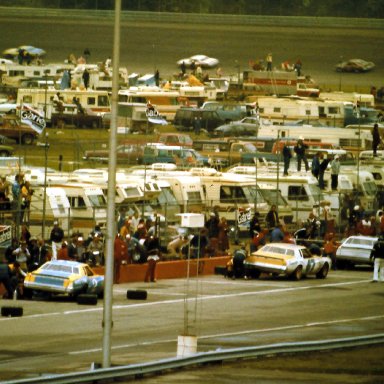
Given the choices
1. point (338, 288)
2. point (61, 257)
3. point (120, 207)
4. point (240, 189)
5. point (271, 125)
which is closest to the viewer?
point (61, 257)

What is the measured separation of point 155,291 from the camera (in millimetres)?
39344

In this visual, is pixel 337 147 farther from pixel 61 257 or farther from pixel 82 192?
pixel 61 257

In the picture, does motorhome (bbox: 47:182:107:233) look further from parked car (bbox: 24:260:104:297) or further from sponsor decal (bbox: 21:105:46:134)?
parked car (bbox: 24:260:104:297)

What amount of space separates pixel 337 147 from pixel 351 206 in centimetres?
1597

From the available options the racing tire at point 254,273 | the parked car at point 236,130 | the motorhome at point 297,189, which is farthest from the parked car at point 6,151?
the racing tire at point 254,273

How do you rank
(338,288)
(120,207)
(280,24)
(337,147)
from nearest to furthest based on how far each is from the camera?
1. (338,288)
2. (120,207)
3. (337,147)
4. (280,24)

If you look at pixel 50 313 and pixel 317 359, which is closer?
pixel 317 359

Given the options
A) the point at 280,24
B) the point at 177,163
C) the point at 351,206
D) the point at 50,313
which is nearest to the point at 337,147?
the point at 177,163

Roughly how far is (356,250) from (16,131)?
70.0 feet

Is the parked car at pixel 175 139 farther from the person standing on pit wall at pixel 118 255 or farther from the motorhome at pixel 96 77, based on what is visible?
the person standing on pit wall at pixel 118 255

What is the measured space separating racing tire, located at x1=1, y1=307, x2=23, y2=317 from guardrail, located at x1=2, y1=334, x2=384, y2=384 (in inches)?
283

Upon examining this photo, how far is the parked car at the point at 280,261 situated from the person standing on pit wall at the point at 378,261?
5.54 ft

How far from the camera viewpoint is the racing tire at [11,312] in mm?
33531

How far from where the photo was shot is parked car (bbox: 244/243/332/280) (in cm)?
4231
